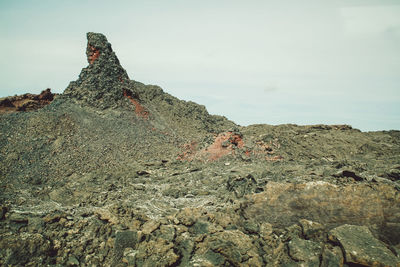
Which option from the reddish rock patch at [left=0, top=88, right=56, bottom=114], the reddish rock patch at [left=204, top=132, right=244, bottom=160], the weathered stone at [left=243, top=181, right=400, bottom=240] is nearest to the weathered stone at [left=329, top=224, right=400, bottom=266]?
the weathered stone at [left=243, top=181, right=400, bottom=240]

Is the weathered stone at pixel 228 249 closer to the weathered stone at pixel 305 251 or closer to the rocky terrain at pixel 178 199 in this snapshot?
the rocky terrain at pixel 178 199

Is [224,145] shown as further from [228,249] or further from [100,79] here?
[100,79]

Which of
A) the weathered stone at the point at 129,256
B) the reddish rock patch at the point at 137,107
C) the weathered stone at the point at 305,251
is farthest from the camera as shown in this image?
the reddish rock patch at the point at 137,107

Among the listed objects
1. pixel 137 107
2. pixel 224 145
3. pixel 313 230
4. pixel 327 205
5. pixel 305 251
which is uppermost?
pixel 137 107

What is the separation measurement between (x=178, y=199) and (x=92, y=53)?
1869 cm

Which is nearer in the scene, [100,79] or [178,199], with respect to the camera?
[178,199]

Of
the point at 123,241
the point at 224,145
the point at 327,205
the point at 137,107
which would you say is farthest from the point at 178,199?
the point at 137,107

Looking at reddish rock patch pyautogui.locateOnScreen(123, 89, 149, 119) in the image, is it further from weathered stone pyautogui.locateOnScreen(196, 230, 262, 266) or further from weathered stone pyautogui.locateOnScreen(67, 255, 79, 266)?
weathered stone pyautogui.locateOnScreen(196, 230, 262, 266)

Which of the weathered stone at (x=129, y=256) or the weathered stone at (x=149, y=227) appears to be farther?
the weathered stone at (x=149, y=227)

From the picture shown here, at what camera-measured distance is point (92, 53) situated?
2125 centimetres

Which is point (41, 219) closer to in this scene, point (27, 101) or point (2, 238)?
point (2, 238)

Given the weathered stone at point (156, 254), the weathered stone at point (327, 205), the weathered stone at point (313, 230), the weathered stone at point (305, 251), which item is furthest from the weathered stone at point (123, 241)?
the weathered stone at point (313, 230)

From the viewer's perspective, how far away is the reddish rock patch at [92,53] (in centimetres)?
2112

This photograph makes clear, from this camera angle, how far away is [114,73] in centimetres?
2083
